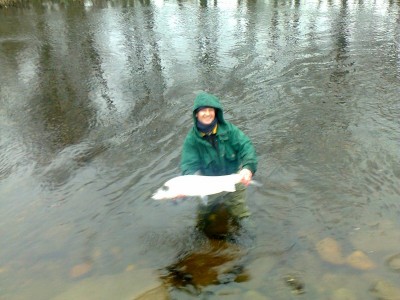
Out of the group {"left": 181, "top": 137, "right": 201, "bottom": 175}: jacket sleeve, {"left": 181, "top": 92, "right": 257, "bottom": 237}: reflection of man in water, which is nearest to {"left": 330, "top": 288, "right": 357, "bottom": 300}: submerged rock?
{"left": 181, "top": 92, "right": 257, "bottom": 237}: reflection of man in water

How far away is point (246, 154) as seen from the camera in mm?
4688

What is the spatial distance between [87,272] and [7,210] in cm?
211

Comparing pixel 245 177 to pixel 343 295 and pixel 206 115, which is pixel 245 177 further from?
pixel 343 295

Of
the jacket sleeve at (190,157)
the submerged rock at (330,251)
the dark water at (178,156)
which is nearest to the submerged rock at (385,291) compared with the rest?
the dark water at (178,156)

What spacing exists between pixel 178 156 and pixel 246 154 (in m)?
2.95

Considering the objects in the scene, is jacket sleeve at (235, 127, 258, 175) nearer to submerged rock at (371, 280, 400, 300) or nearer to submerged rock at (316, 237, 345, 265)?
submerged rock at (316, 237, 345, 265)

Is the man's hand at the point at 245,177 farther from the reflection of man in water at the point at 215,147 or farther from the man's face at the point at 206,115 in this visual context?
the man's face at the point at 206,115

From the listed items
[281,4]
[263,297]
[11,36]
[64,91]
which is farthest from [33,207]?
[281,4]

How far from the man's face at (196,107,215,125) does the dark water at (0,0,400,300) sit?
1696 mm

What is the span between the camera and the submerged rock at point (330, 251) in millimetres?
4707

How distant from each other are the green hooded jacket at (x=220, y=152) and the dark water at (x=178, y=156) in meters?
1.07

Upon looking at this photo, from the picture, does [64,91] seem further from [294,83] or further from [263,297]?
[263,297]

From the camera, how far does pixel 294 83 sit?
1053 cm

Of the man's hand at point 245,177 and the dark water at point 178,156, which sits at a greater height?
the man's hand at point 245,177
